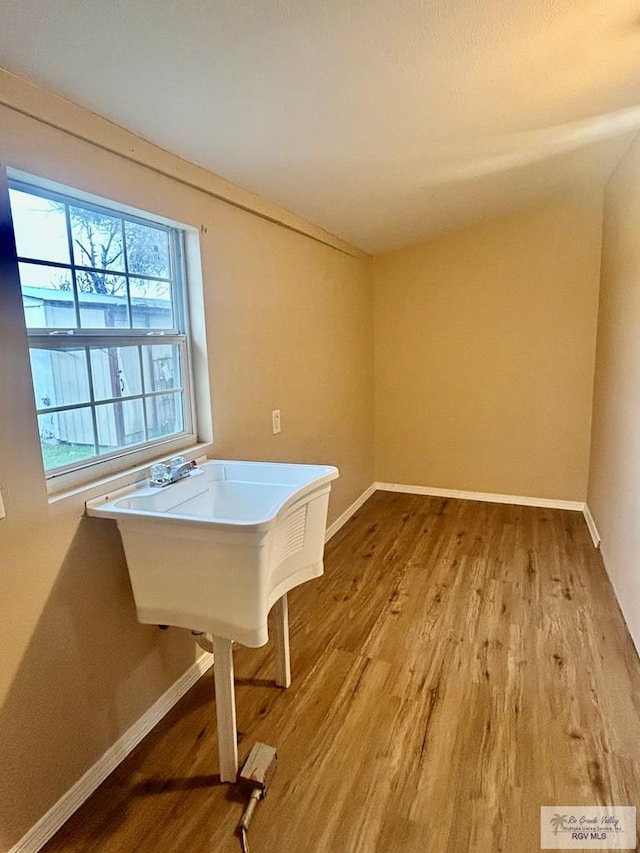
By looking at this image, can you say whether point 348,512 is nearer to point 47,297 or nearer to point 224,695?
point 224,695

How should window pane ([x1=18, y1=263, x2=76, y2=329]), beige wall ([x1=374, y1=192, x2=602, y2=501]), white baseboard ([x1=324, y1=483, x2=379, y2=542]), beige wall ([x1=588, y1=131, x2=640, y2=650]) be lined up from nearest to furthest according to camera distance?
1. window pane ([x1=18, y1=263, x2=76, y2=329])
2. beige wall ([x1=588, y1=131, x2=640, y2=650])
3. white baseboard ([x1=324, y1=483, x2=379, y2=542])
4. beige wall ([x1=374, y1=192, x2=602, y2=501])

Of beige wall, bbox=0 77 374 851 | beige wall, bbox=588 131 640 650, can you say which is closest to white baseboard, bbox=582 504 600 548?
beige wall, bbox=588 131 640 650

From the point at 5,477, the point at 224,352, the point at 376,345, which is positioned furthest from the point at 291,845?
the point at 376,345

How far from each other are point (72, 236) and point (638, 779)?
2.40m

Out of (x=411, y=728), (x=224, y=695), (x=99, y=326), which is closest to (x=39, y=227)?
(x=99, y=326)

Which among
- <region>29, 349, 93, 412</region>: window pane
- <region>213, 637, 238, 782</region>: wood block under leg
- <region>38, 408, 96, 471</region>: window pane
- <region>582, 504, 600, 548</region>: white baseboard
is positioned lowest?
<region>582, 504, 600, 548</region>: white baseboard

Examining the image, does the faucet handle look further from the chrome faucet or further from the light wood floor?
the light wood floor

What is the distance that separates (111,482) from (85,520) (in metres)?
0.15

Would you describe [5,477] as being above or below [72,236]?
below

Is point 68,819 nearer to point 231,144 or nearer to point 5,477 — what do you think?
point 5,477

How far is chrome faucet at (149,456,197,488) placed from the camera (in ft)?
5.59

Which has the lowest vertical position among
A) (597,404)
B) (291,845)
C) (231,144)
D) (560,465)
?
(291,845)

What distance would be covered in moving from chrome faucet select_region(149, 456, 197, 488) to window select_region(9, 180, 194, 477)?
125mm

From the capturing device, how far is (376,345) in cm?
421
